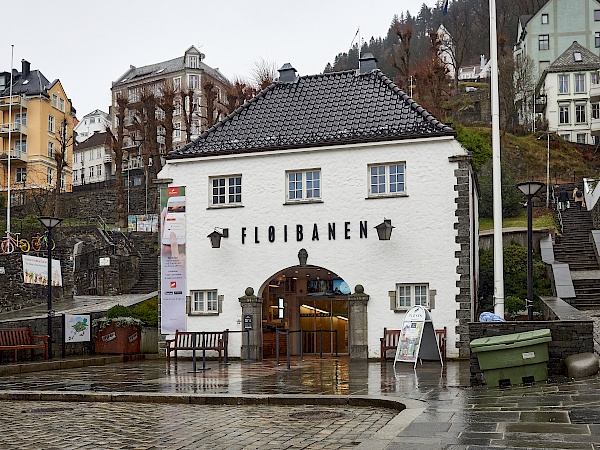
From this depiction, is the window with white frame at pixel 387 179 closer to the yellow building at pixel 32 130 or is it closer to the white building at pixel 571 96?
the yellow building at pixel 32 130

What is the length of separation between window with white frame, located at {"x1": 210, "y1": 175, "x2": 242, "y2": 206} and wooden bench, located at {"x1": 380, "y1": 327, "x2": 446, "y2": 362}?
609cm

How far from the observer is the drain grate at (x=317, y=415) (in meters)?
10.5

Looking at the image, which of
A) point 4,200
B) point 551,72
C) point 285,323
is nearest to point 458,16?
point 551,72

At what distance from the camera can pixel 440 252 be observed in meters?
22.0

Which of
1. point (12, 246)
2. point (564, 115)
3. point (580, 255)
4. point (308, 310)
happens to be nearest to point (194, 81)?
point (564, 115)

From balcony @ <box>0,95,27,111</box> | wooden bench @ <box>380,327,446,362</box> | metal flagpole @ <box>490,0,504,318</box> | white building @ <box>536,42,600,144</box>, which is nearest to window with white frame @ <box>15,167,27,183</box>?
balcony @ <box>0,95,27,111</box>

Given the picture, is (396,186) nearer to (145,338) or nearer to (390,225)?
(390,225)

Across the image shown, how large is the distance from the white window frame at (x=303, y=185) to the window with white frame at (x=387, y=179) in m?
1.52

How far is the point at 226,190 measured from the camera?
24562 mm

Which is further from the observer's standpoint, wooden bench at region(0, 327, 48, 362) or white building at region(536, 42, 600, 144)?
white building at region(536, 42, 600, 144)

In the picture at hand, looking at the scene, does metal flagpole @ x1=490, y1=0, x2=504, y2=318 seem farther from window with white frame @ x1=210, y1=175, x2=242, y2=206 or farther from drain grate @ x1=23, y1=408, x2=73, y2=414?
drain grate @ x1=23, y1=408, x2=73, y2=414

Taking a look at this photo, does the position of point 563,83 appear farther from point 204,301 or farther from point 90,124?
point 90,124

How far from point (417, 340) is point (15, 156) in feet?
188

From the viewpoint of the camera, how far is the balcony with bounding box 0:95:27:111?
232 feet
